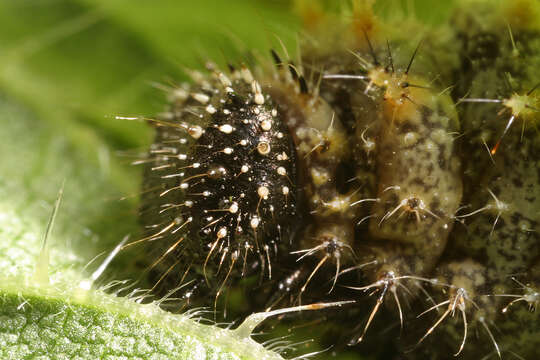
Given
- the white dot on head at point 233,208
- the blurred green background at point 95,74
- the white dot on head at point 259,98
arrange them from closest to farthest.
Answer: the white dot on head at point 233,208, the white dot on head at point 259,98, the blurred green background at point 95,74

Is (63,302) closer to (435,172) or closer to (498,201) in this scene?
(435,172)

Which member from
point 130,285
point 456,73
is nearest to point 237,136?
point 130,285

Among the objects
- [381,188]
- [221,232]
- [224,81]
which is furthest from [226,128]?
[381,188]

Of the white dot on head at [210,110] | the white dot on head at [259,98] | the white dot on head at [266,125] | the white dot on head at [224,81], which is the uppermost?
the white dot on head at [224,81]

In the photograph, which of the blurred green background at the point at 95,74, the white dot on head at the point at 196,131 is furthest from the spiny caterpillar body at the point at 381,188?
the blurred green background at the point at 95,74

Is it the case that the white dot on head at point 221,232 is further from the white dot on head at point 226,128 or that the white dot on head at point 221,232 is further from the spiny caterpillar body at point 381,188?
the white dot on head at point 226,128

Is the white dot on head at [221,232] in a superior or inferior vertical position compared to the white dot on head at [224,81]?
inferior

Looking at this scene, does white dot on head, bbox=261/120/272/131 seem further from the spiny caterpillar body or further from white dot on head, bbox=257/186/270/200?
white dot on head, bbox=257/186/270/200

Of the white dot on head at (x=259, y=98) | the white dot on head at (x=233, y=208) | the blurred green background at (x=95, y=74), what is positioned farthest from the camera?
the blurred green background at (x=95, y=74)
